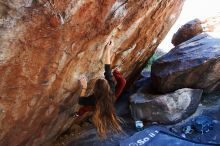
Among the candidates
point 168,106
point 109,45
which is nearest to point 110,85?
point 109,45

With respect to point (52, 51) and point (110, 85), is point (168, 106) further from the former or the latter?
point (52, 51)

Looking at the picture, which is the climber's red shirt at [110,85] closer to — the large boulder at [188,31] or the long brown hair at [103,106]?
the long brown hair at [103,106]

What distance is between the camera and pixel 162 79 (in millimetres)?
8578

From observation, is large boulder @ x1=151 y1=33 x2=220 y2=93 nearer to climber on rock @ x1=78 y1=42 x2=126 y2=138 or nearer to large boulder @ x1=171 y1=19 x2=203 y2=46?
large boulder @ x1=171 y1=19 x2=203 y2=46

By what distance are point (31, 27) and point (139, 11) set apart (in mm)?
2483

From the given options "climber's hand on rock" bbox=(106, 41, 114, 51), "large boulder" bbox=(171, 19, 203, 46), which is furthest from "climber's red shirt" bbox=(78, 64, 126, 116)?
"large boulder" bbox=(171, 19, 203, 46)

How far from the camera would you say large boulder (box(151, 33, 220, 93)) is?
8461 millimetres

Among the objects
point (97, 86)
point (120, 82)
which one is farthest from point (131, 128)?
point (97, 86)

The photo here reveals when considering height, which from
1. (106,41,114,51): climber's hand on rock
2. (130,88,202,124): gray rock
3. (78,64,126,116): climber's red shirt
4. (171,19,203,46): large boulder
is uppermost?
(171,19,203,46): large boulder

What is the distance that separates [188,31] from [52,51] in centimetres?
766

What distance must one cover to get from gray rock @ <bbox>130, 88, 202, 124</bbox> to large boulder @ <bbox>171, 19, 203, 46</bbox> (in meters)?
3.57

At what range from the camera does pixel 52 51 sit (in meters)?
5.00

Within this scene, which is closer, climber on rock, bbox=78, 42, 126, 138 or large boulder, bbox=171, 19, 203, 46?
climber on rock, bbox=78, 42, 126, 138

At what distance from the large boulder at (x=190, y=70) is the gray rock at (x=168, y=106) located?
27 centimetres
